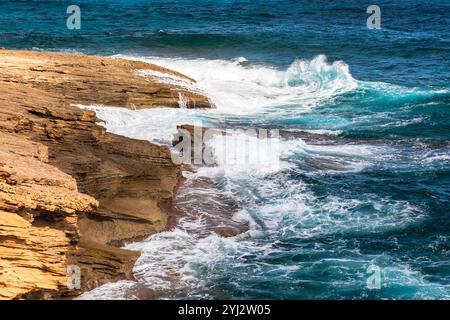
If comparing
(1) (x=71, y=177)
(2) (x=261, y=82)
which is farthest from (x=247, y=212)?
(2) (x=261, y=82)

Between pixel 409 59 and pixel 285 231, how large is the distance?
2260 cm

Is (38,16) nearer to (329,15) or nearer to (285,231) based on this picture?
(329,15)

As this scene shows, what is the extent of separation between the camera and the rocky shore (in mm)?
12969

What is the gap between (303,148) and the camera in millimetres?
23672

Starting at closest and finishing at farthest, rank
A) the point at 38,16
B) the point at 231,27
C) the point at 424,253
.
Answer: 1. the point at 424,253
2. the point at 231,27
3. the point at 38,16

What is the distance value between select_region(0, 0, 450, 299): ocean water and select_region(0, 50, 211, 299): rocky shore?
2.11 ft

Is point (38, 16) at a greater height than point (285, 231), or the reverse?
point (38, 16)

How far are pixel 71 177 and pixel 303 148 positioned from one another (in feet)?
35.0

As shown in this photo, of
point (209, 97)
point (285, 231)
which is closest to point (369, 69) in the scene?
point (209, 97)

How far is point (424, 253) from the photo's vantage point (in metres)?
17.1

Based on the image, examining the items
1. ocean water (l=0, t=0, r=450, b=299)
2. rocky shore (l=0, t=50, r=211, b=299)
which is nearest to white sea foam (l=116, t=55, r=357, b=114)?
ocean water (l=0, t=0, r=450, b=299)

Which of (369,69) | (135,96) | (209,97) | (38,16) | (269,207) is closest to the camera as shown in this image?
(269,207)

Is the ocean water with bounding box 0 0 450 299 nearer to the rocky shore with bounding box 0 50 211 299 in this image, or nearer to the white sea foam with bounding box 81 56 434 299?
the white sea foam with bounding box 81 56 434 299

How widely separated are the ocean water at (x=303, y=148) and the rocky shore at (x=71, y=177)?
2.11 feet
